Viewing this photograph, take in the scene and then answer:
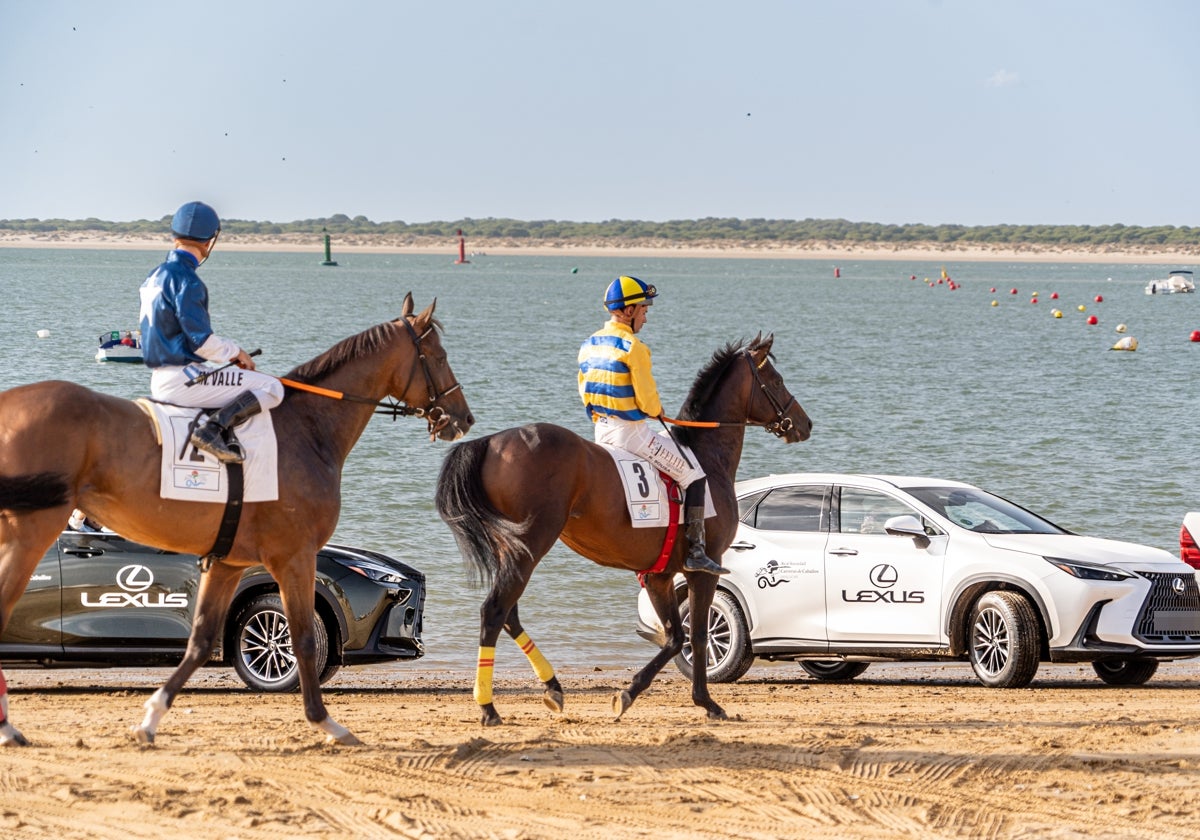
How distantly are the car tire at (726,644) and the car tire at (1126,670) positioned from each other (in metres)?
2.92

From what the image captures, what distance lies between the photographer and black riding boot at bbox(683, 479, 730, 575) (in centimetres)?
1048

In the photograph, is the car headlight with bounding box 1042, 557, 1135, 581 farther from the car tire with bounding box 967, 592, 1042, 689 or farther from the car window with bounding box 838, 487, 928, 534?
the car window with bounding box 838, 487, 928, 534

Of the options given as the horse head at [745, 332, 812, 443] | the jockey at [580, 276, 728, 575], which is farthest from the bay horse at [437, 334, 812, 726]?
the horse head at [745, 332, 812, 443]

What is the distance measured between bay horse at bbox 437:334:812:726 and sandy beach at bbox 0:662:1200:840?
490 mm

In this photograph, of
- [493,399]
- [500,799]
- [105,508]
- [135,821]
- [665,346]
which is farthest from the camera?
[665,346]

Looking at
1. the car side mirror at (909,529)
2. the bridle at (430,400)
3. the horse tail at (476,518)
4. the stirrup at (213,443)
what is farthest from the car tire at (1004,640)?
the stirrup at (213,443)

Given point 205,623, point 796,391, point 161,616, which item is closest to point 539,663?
point 205,623

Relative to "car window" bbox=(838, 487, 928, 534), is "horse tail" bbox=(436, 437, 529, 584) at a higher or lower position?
higher

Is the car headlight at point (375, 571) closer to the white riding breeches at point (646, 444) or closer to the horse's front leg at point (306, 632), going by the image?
the white riding breeches at point (646, 444)

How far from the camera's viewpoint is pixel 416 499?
23.9 meters

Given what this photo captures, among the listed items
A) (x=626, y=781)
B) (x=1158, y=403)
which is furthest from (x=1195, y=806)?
(x=1158, y=403)

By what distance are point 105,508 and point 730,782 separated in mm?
3654

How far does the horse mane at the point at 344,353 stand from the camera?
938cm

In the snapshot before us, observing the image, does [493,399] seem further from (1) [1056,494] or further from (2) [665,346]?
(2) [665,346]
